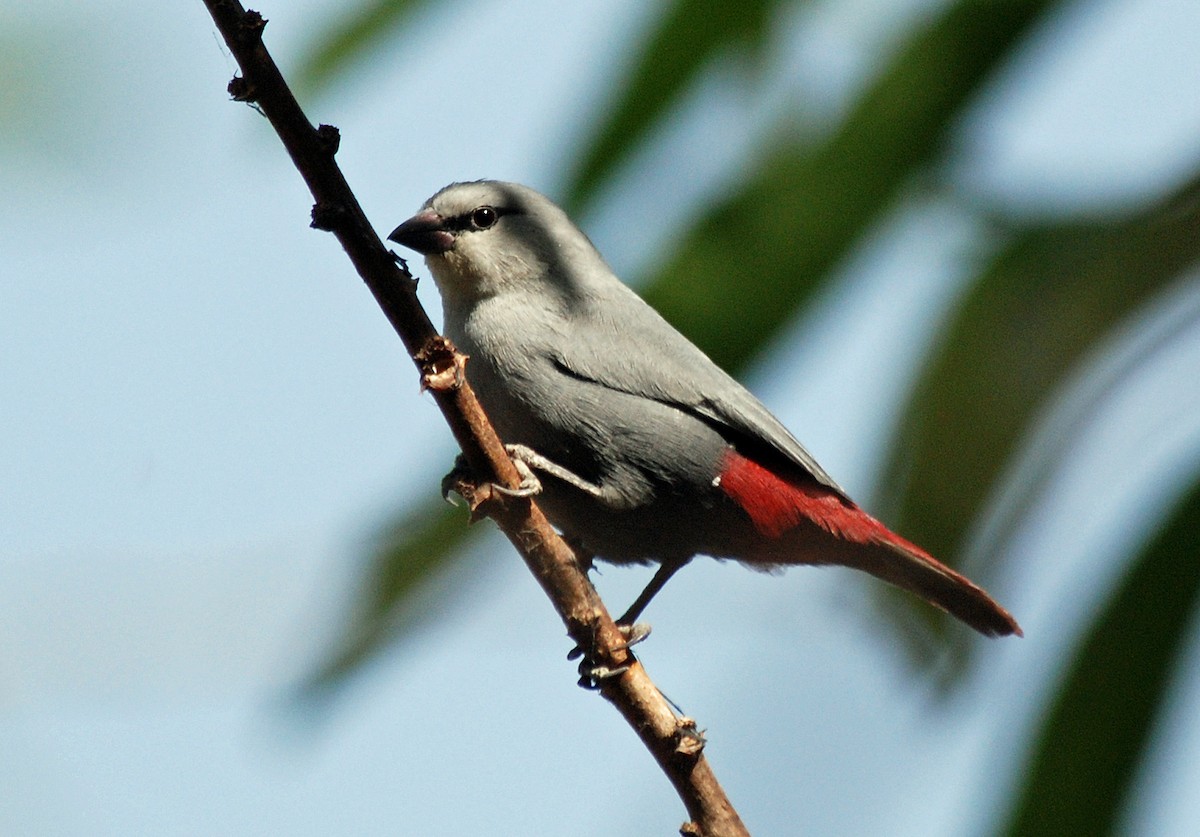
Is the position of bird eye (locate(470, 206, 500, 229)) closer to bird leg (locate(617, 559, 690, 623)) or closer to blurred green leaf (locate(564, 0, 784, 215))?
bird leg (locate(617, 559, 690, 623))

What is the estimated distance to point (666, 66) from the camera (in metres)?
2.71

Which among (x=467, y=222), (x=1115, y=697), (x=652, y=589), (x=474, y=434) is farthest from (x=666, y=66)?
(x=467, y=222)

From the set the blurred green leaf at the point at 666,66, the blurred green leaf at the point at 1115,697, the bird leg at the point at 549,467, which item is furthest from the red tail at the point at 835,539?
the blurred green leaf at the point at 1115,697

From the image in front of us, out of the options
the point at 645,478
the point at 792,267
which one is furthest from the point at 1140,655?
the point at 645,478

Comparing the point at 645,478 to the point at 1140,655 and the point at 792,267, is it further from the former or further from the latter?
the point at 1140,655

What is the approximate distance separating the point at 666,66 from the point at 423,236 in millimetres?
1738

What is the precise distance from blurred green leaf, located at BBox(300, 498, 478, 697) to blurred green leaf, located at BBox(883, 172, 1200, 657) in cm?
103

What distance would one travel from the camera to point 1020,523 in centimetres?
219

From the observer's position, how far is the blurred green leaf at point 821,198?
2.52m

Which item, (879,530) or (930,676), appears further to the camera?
(879,530)

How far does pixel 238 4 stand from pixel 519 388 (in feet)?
5.96

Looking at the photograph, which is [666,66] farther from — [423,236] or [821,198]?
[423,236]

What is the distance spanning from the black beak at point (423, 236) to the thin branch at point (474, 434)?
182cm

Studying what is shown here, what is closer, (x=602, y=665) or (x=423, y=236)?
(x=602, y=665)
